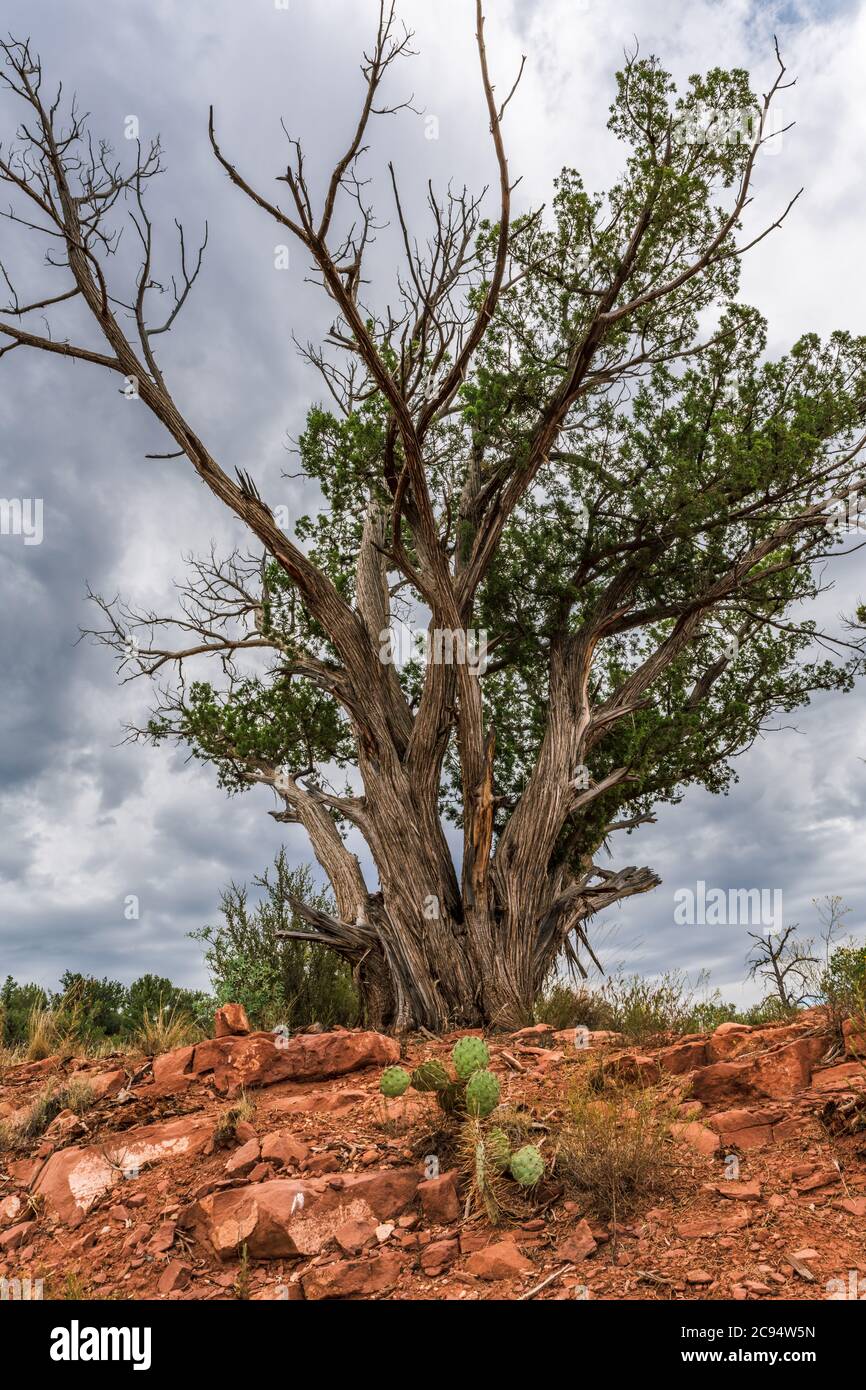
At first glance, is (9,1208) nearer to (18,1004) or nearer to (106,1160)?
(106,1160)

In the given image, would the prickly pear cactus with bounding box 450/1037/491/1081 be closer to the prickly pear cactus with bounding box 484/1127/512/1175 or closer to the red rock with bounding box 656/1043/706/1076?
the prickly pear cactus with bounding box 484/1127/512/1175

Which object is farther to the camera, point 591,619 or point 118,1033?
point 118,1033

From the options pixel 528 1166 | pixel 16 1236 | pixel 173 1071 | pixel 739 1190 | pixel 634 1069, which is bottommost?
pixel 16 1236

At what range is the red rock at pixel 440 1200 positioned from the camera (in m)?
4.97

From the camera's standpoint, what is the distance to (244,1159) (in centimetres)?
580

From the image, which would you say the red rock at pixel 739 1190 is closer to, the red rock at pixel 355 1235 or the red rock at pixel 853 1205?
the red rock at pixel 853 1205

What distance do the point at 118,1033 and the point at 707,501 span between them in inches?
441

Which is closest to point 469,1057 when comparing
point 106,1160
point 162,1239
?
point 162,1239

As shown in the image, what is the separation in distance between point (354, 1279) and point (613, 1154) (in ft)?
4.55

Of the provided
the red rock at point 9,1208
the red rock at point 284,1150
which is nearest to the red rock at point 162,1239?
the red rock at point 284,1150

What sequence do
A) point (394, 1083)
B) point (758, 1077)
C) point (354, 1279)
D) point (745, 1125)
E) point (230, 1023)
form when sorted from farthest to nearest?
point (230, 1023) → point (394, 1083) → point (758, 1077) → point (745, 1125) → point (354, 1279)
